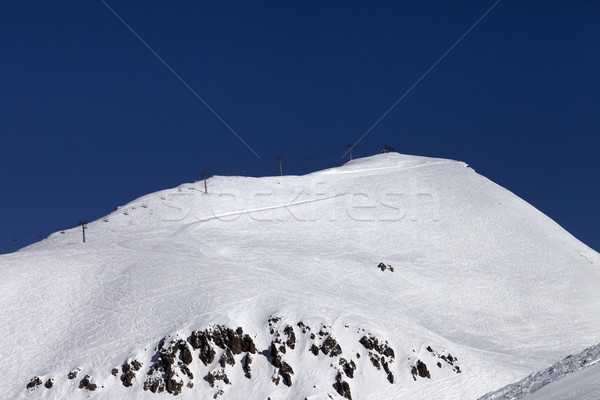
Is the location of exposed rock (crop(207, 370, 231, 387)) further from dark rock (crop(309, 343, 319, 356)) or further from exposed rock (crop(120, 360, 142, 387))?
dark rock (crop(309, 343, 319, 356))

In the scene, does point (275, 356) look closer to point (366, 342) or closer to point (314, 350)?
point (314, 350)

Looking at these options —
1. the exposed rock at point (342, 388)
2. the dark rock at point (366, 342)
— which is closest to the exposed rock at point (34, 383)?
the exposed rock at point (342, 388)

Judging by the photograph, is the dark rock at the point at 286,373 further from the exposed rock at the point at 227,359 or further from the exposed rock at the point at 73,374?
the exposed rock at the point at 73,374

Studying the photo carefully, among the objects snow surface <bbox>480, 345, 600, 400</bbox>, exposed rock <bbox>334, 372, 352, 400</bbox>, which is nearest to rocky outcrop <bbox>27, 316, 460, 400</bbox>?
exposed rock <bbox>334, 372, 352, 400</bbox>

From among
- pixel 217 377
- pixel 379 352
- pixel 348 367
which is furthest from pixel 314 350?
pixel 217 377

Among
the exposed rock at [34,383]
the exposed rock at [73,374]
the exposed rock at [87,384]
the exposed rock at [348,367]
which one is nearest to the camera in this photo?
the exposed rock at [87,384]

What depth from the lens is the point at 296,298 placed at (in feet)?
218

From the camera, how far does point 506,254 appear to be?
316ft

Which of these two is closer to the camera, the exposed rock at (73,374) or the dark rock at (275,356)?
the exposed rock at (73,374)

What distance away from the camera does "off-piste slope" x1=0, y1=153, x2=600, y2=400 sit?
5753cm

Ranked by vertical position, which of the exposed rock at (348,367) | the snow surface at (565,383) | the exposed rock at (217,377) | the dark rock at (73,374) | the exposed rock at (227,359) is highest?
the dark rock at (73,374)

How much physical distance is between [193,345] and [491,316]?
117ft

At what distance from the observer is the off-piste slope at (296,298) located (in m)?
57.5

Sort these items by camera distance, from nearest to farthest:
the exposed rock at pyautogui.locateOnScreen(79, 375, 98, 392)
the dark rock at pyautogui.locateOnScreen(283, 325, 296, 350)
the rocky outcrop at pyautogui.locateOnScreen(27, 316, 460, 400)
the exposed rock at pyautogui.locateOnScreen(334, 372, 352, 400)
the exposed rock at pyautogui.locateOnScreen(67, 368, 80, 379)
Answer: the exposed rock at pyautogui.locateOnScreen(79, 375, 98, 392) → the exposed rock at pyautogui.locateOnScreen(334, 372, 352, 400) → the rocky outcrop at pyautogui.locateOnScreen(27, 316, 460, 400) → the exposed rock at pyautogui.locateOnScreen(67, 368, 80, 379) → the dark rock at pyautogui.locateOnScreen(283, 325, 296, 350)
